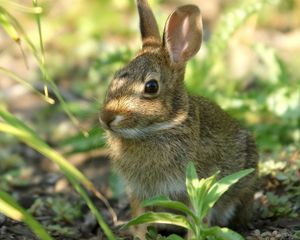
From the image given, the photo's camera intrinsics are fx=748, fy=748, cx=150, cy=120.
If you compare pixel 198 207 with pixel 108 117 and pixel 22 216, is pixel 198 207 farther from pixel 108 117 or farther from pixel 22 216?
pixel 22 216

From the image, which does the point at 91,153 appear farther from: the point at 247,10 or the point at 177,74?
the point at 177,74

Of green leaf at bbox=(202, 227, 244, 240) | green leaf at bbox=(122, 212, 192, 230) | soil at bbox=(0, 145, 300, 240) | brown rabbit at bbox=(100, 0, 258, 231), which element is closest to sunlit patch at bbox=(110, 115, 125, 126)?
brown rabbit at bbox=(100, 0, 258, 231)

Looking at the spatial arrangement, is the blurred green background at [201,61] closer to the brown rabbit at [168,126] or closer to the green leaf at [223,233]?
the brown rabbit at [168,126]

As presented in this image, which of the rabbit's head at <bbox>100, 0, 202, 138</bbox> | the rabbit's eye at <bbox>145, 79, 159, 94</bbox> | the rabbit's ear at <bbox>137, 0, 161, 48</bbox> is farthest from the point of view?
the rabbit's ear at <bbox>137, 0, 161, 48</bbox>

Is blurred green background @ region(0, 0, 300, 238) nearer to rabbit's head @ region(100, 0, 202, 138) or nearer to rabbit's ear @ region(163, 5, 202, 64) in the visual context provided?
rabbit's head @ region(100, 0, 202, 138)

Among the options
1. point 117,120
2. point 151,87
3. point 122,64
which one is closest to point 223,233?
point 117,120

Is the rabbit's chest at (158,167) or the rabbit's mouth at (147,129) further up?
the rabbit's mouth at (147,129)

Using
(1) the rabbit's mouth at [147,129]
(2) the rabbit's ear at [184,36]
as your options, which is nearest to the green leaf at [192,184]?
(1) the rabbit's mouth at [147,129]
